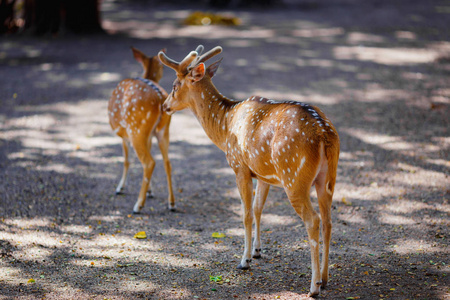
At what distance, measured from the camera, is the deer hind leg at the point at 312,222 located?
4.17 m

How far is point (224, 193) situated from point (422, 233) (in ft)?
8.74

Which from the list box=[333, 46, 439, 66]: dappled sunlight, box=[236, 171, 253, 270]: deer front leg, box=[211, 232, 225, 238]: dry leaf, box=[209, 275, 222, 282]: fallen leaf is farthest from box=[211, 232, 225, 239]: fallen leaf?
box=[333, 46, 439, 66]: dappled sunlight

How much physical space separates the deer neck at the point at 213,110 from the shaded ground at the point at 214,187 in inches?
48.4

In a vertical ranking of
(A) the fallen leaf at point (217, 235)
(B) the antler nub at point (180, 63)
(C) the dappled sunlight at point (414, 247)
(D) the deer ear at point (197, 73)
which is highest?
(B) the antler nub at point (180, 63)

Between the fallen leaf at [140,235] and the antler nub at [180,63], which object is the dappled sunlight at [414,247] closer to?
the fallen leaf at [140,235]

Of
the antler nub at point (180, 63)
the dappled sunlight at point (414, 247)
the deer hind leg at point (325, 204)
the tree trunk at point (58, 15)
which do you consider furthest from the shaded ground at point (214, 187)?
the antler nub at point (180, 63)

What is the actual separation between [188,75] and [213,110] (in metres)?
0.46

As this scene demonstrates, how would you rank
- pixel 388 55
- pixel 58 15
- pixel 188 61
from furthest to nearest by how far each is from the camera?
pixel 58 15, pixel 388 55, pixel 188 61

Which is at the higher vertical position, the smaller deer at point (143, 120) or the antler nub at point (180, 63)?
the antler nub at point (180, 63)

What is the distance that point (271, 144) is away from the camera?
438 cm

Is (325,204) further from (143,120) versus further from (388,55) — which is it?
(388,55)

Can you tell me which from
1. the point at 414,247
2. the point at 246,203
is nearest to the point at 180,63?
the point at 246,203

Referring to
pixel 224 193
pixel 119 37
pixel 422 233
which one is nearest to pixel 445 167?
pixel 422 233

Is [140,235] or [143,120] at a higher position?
[143,120]
